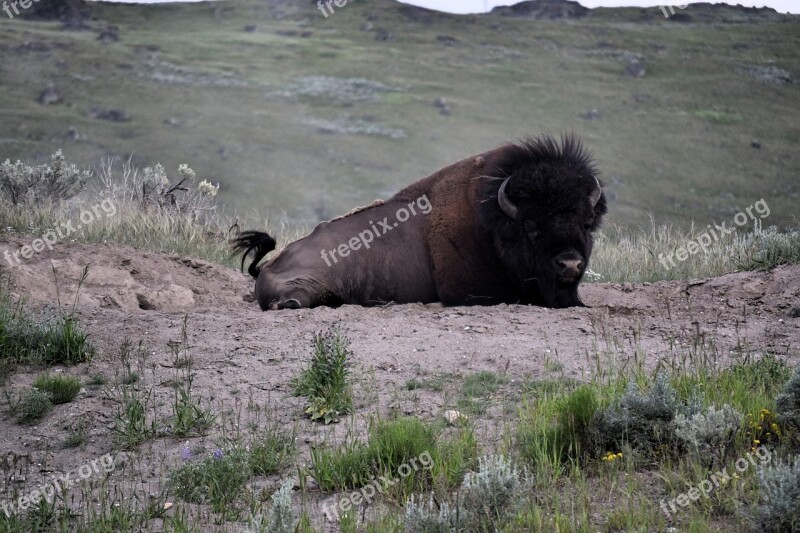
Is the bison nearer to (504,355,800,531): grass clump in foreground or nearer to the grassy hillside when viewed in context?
(504,355,800,531): grass clump in foreground

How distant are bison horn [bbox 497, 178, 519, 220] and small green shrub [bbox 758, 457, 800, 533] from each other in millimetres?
5116

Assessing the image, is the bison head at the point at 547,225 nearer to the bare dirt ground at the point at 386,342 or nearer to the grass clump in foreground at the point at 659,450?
the bare dirt ground at the point at 386,342


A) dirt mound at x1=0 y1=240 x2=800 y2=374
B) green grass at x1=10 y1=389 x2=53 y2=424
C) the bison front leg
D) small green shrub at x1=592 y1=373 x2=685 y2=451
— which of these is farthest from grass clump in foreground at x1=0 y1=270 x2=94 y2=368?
small green shrub at x1=592 y1=373 x2=685 y2=451

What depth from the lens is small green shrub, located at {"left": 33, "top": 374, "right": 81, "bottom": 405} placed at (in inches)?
250

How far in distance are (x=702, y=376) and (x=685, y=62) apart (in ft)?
157

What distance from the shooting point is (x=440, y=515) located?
422 centimetres

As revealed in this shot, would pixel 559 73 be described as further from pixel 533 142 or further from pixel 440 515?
pixel 440 515

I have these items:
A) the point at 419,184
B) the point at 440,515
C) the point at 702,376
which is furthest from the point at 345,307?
the point at 440,515

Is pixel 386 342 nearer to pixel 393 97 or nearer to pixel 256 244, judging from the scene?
pixel 256 244

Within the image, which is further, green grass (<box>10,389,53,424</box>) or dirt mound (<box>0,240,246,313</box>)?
dirt mound (<box>0,240,246,313</box>)

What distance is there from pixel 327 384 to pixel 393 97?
40.7 meters

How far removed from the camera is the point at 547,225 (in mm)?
8875

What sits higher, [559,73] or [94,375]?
[559,73]

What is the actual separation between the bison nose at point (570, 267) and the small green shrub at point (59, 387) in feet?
15.4
